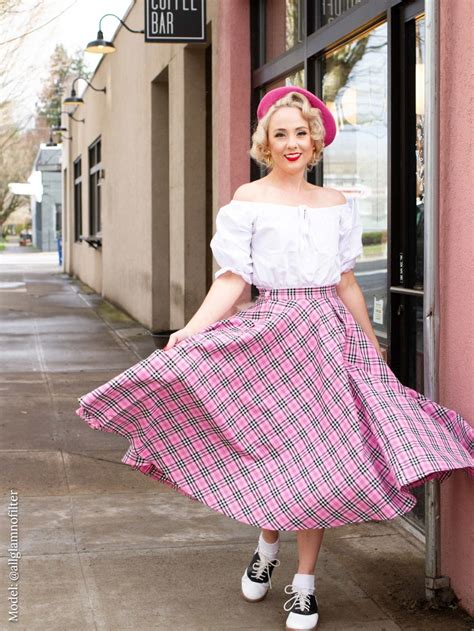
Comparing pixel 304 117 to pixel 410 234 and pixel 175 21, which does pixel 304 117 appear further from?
pixel 175 21

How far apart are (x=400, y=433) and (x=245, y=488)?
584mm

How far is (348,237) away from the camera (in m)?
3.90

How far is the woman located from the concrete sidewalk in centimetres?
35

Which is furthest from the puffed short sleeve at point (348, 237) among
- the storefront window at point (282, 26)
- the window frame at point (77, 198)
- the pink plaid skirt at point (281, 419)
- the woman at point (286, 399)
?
the window frame at point (77, 198)

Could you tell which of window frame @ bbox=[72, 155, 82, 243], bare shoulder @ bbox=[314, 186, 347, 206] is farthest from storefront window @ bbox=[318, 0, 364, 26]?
window frame @ bbox=[72, 155, 82, 243]

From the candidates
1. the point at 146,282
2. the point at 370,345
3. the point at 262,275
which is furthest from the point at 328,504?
the point at 146,282

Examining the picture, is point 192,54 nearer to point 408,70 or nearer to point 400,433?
point 408,70

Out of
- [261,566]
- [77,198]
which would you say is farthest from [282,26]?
[77,198]

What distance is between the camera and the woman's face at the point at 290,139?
150 inches

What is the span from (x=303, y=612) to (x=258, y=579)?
0.33m

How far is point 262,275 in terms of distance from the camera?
3775 millimetres

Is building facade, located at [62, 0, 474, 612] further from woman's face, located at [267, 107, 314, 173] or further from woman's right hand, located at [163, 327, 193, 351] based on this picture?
woman's right hand, located at [163, 327, 193, 351]

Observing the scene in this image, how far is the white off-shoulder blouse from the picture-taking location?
3729 mm

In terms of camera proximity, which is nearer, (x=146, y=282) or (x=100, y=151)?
(x=146, y=282)
